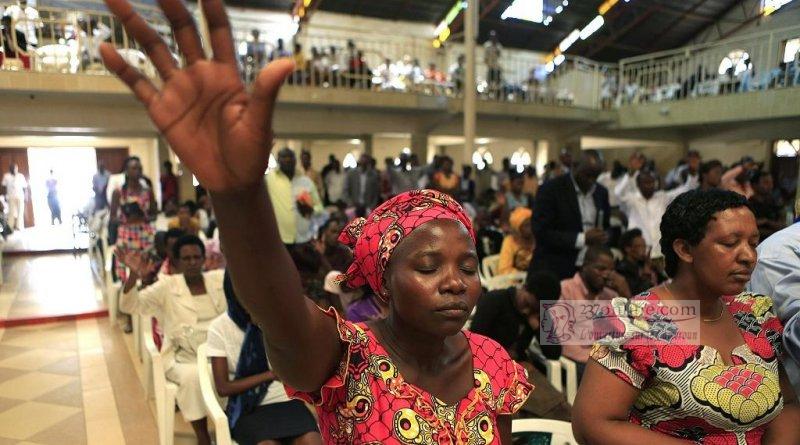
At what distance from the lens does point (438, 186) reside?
5621 millimetres

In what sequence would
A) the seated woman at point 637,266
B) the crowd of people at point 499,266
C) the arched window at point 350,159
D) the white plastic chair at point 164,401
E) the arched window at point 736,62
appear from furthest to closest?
the arched window at point 350,159
the arched window at point 736,62
the seated woman at point 637,266
the white plastic chair at point 164,401
the crowd of people at point 499,266

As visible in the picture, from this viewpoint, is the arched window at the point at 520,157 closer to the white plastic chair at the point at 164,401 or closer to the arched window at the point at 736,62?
the arched window at the point at 736,62

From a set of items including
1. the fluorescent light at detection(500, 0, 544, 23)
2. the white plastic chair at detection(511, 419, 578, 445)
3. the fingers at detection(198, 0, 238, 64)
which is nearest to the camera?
the fingers at detection(198, 0, 238, 64)

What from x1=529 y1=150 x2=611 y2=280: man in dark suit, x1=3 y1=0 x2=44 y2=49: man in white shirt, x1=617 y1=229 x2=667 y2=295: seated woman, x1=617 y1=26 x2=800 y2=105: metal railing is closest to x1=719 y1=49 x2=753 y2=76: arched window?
x1=617 y1=26 x2=800 y2=105: metal railing

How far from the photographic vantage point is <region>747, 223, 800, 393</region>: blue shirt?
1.34 m

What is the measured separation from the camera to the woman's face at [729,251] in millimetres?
1274

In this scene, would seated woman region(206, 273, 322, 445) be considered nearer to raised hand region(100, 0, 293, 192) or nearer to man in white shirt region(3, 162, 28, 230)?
raised hand region(100, 0, 293, 192)

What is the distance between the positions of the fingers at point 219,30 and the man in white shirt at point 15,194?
1295cm

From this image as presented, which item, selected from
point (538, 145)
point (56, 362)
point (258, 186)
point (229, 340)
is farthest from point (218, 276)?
point (538, 145)

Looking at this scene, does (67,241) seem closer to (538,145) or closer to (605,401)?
(605,401)

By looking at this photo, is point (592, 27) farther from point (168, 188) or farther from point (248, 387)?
point (248, 387)

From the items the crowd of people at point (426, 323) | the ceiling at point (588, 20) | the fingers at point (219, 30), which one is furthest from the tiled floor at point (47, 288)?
the ceiling at point (588, 20)

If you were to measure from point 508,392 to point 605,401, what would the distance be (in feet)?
1.19

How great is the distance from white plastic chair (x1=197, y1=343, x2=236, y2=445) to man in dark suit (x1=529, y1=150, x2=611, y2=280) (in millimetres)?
2017
